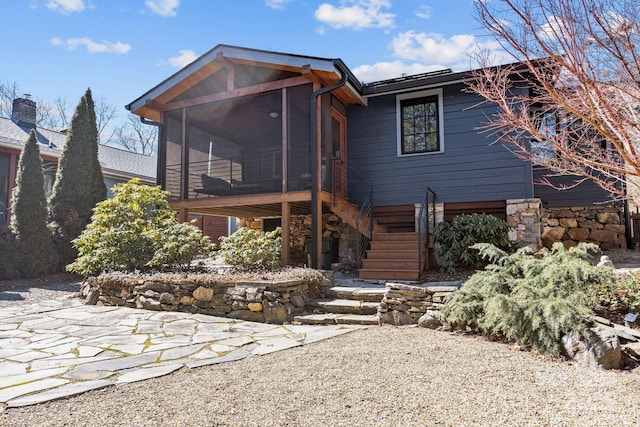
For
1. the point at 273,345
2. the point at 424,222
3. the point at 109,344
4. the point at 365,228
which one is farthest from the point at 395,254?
the point at 109,344

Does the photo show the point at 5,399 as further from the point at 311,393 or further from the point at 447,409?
the point at 447,409

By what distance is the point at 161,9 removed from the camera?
8.71m

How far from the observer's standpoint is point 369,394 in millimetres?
2555

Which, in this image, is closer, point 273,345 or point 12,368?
point 12,368

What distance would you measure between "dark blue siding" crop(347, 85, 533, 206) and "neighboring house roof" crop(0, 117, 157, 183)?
9381mm

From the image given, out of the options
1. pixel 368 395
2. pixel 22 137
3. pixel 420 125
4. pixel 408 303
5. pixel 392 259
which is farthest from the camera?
pixel 22 137

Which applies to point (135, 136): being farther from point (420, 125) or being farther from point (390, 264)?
point (390, 264)

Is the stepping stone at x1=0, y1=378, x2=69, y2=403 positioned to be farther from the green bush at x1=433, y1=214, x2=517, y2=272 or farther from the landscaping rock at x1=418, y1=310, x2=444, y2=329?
the green bush at x1=433, y1=214, x2=517, y2=272

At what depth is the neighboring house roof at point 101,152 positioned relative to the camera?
11.9 metres

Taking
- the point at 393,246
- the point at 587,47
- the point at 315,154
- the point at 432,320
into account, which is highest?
the point at 315,154

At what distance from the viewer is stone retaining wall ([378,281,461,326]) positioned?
4660 millimetres

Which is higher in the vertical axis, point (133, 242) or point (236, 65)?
point (236, 65)

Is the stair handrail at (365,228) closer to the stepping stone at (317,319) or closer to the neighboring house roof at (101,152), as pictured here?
the stepping stone at (317,319)

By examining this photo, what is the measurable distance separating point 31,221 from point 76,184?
50.8 inches
